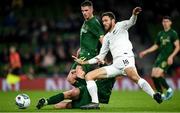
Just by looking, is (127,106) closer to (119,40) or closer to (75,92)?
(75,92)

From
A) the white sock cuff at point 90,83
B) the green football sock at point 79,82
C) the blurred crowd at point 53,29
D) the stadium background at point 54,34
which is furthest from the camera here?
the blurred crowd at point 53,29

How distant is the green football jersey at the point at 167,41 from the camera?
1781 centimetres

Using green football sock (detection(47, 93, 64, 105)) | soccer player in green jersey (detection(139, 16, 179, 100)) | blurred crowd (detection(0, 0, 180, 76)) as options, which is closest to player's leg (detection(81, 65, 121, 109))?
green football sock (detection(47, 93, 64, 105))

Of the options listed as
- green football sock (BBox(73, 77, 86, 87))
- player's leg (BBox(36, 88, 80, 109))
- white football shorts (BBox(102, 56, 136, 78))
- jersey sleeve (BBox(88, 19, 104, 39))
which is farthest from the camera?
green football sock (BBox(73, 77, 86, 87))

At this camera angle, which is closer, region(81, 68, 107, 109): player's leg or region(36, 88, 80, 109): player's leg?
region(36, 88, 80, 109): player's leg

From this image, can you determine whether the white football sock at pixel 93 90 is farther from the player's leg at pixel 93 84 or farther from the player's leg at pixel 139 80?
the player's leg at pixel 139 80

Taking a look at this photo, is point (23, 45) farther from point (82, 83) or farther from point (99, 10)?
point (82, 83)

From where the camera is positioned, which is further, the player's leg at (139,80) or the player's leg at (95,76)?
the player's leg at (139,80)

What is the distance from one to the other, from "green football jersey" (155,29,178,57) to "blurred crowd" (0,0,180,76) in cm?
813

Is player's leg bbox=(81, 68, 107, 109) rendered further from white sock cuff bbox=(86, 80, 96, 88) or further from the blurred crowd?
the blurred crowd

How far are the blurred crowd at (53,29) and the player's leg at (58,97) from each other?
1245 cm

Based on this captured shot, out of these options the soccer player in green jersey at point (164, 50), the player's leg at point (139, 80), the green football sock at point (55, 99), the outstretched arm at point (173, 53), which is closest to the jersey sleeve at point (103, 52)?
the player's leg at point (139, 80)

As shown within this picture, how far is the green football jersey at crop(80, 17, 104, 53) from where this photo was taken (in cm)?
1390

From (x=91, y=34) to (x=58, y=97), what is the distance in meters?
1.73
